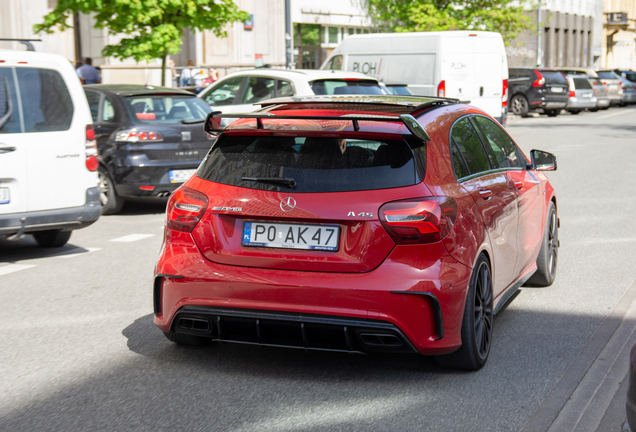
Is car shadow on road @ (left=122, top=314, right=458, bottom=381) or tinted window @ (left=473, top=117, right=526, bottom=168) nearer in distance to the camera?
car shadow on road @ (left=122, top=314, right=458, bottom=381)

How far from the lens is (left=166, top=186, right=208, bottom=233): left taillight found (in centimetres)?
448

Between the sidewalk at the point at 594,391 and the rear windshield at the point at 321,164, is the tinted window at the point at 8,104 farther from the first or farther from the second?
the sidewalk at the point at 594,391

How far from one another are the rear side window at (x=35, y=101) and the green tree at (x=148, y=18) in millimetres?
9082

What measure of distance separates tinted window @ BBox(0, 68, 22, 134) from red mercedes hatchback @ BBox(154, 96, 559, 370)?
11.1 feet

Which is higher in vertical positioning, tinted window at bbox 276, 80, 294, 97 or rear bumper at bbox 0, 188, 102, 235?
tinted window at bbox 276, 80, 294, 97

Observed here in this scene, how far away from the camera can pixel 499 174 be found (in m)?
5.39

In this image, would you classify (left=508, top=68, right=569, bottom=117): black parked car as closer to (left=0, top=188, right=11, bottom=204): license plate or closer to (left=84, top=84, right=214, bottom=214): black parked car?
(left=84, top=84, right=214, bottom=214): black parked car

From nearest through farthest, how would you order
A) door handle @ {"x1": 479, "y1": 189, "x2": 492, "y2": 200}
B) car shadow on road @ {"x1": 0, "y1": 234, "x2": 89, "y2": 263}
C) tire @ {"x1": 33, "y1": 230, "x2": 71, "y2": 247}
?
1. door handle @ {"x1": 479, "y1": 189, "x2": 492, "y2": 200}
2. car shadow on road @ {"x1": 0, "y1": 234, "x2": 89, "y2": 263}
3. tire @ {"x1": 33, "y1": 230, "x2": 71, "y2": 247}

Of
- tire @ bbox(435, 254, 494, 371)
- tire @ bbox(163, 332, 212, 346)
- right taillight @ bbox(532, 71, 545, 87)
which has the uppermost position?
right taillight @ bbox(532, 71, 545, 87)

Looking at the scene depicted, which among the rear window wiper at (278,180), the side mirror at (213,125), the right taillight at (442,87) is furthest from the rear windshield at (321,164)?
the right taillight at (442,87)

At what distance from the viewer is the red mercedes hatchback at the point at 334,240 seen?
13.6 ft

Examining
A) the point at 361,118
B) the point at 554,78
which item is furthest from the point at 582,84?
the point at 361,118

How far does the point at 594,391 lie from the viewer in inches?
166

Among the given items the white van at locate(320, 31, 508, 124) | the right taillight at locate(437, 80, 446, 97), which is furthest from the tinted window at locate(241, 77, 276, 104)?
the right taillight at locate(437, 80, 446, 97)
